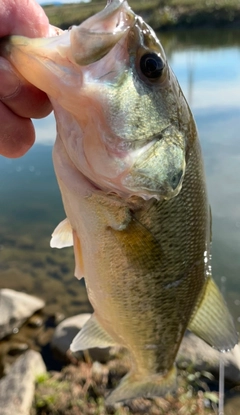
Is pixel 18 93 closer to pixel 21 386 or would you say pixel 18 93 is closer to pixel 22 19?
pixel 22 19

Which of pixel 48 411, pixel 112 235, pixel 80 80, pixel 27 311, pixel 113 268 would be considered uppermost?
pixel 80 80

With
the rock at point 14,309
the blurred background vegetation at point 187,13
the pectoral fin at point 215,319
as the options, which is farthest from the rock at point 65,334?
the blurred background vegetation at point 187,13

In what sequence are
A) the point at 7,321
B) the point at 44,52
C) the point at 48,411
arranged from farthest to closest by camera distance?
the point at 7,321
the point at 48,411
the point at 44,52

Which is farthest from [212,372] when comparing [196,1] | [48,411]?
[196,1]

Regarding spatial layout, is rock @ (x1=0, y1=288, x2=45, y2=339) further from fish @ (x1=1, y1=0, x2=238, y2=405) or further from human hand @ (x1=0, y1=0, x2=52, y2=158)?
human hand @ (x1=0, y1=0, x2=52, y2=158)

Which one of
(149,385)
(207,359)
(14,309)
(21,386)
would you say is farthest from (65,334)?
(149,385)

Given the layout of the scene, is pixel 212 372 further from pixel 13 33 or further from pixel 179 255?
pixel 13 33
